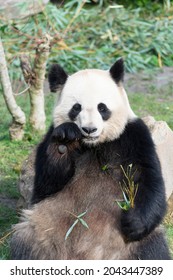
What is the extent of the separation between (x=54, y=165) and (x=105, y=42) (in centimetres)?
756

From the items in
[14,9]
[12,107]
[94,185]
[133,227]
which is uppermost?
[94,185]

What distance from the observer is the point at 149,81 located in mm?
11094

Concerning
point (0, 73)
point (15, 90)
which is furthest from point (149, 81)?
point (0, 73)

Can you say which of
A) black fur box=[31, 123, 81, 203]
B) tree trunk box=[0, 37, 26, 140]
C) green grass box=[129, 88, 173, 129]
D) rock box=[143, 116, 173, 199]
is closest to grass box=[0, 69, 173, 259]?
green grass box=[129, 88, 173, 129]

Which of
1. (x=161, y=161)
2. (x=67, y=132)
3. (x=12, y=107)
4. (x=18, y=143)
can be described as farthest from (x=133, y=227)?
(x=18, y=143)

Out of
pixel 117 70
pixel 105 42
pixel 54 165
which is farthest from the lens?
pixel 105 42

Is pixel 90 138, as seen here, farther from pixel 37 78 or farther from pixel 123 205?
pixel 37 78

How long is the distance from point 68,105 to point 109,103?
31 centimetres

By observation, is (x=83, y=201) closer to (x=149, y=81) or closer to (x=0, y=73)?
(x=0, y=73)

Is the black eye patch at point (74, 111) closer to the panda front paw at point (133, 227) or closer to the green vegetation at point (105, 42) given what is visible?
the panda front paw at point (133, 227)

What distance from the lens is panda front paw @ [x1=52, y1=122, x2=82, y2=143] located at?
4.87 metres

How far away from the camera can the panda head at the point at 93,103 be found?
4891mm

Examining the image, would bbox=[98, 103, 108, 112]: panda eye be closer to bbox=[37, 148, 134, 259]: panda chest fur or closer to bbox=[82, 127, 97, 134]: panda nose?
bbox=[82, 127, 97, 134]: panda nose

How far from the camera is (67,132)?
489 cm
